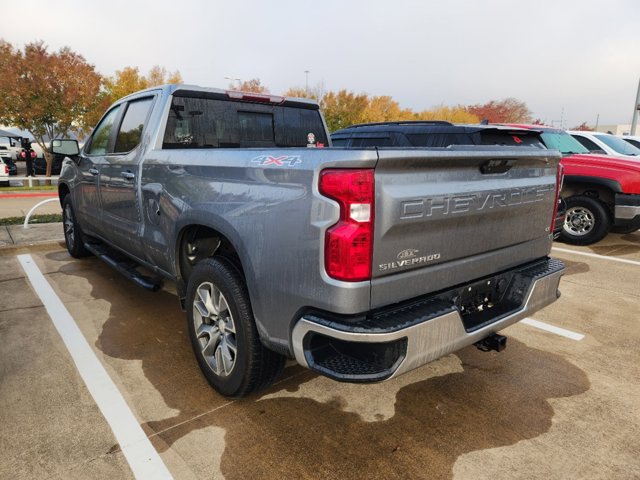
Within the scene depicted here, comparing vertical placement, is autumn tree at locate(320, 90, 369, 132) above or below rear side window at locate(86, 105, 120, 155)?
above

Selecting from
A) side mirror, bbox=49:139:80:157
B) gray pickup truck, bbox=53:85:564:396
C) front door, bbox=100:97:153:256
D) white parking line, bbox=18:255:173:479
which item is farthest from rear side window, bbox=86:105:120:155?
white parking line, bbox=18:255:173:479

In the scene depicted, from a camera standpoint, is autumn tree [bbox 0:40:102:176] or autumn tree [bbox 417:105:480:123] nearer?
autumn tree [bbox 0:40:102:176]

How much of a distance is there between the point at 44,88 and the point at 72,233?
1863 centimetres

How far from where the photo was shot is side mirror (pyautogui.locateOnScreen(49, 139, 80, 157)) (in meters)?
4.84

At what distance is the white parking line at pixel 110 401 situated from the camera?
2201 mm

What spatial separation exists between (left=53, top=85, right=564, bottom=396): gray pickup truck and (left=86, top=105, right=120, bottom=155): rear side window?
96 cm

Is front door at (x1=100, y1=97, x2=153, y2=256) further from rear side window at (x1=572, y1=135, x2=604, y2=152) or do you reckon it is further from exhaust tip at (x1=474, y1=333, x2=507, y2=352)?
rear side window at (x1=572, y1=135, x2=604, y2=152)

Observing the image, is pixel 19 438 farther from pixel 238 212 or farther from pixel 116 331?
pixel 238 212

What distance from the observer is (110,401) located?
107 inches

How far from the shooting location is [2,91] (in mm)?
19812

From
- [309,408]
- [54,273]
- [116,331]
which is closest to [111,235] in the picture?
[116,331]

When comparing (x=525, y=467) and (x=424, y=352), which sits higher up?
(x=424, y=352)

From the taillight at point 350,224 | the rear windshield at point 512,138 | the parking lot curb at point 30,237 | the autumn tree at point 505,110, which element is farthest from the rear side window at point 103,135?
the autumn tree at point 505,110

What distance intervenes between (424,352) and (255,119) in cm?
259
